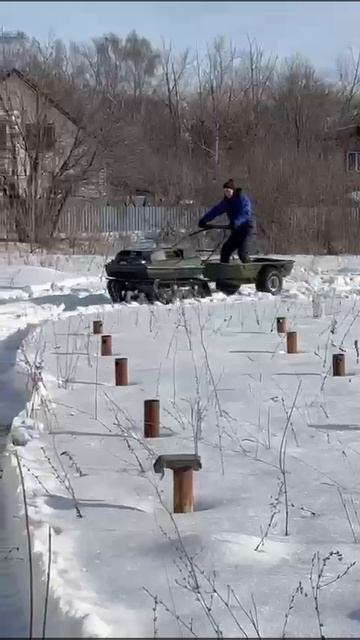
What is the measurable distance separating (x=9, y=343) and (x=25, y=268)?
32.6 feet

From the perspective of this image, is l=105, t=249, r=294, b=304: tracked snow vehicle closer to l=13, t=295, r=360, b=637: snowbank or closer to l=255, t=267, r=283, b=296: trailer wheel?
l=255, t=267, r=283, b=296: trailer wheel

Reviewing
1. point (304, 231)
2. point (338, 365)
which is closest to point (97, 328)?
point (338, 365)

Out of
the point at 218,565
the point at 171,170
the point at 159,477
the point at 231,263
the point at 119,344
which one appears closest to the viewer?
the point at 218,565

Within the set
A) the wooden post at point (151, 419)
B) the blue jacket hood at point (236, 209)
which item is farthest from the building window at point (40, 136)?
the wooden post at point (151, 419)

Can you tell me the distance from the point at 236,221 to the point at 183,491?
12.3 metres

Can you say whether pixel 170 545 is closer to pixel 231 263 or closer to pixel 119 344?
pixel 119 344

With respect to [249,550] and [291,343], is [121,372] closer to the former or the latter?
[291,343]

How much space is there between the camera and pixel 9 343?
42.0ft

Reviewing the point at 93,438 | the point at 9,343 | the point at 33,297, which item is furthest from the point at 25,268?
the point at 93,438

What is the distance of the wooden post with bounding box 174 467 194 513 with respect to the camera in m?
5.48

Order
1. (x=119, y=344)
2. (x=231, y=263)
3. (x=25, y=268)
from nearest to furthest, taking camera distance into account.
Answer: (x=119, y=344) → (x=231, y=263) → (x=25, y=268)

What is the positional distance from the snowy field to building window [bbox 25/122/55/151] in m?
23.7

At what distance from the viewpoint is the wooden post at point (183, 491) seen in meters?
5.48

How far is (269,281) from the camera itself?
17641 mm
